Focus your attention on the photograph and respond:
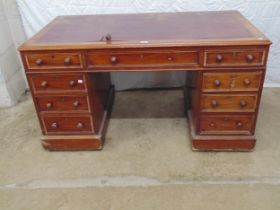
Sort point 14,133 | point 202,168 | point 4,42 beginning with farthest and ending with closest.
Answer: point 4,42 < point 14,133 < point 202,168

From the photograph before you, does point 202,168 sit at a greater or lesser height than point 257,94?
lesser

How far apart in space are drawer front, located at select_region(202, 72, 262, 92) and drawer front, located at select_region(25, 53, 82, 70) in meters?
0.70

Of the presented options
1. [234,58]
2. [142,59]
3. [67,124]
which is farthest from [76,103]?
[234,58]

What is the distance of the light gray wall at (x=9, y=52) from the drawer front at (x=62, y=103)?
0.74 m

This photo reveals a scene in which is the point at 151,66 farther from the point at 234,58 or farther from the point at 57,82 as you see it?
the point at 57,82

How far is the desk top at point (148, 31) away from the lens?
1418mm

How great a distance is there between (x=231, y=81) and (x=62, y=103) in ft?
3.19

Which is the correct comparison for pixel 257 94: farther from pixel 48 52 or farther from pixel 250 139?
pixel 48 52

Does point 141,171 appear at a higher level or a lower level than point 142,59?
lower

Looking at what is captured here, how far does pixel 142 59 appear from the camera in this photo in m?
1.47

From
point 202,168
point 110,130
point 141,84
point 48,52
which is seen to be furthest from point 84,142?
point 141,84

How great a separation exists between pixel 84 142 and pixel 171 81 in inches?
41.6

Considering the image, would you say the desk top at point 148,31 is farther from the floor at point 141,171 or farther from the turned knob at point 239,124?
the floor at point 141,171

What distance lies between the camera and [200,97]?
1561mm
